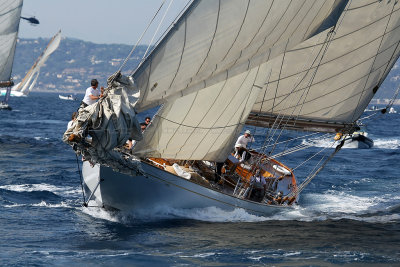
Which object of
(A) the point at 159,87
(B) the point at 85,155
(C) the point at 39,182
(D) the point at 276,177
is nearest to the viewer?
(A) the point at 159,87

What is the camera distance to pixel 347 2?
20.2m

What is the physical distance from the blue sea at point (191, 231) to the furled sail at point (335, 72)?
3119mm

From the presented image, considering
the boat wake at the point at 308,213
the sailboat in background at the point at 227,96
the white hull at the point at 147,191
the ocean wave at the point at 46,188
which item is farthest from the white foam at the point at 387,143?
the white hull at the point at 147,191

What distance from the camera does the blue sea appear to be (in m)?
16.1

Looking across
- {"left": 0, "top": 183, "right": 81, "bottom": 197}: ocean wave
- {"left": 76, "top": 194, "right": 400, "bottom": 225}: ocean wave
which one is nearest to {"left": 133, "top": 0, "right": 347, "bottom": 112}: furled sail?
{"left": 76, "top": 194, "right": 400, "bottom": 225}: ocean wave

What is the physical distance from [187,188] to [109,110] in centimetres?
408

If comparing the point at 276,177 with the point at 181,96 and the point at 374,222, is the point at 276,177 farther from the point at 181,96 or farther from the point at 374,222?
the point at 181,96

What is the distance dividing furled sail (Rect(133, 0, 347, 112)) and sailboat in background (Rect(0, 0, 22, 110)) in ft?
104

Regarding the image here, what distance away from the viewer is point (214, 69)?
17156 mm

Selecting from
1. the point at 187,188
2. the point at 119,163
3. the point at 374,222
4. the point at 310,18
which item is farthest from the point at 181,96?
the point at 374,222

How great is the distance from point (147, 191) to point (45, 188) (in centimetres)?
722

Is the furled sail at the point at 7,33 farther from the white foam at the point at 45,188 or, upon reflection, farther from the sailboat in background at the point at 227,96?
the sailboat in background at the point at 227,96

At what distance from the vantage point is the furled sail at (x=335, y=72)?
22500 mm

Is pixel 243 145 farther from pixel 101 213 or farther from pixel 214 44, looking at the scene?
pixel 214 44
